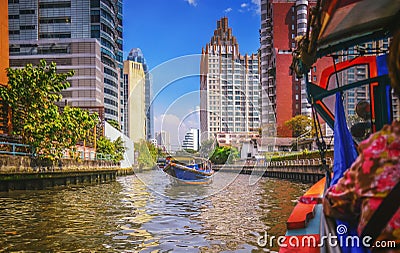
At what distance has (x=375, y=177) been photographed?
93.7 inches

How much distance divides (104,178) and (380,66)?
33.5m

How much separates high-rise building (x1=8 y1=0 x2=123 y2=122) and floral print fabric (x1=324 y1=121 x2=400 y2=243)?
64337mm

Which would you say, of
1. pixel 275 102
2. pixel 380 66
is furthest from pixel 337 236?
pixel 275 102

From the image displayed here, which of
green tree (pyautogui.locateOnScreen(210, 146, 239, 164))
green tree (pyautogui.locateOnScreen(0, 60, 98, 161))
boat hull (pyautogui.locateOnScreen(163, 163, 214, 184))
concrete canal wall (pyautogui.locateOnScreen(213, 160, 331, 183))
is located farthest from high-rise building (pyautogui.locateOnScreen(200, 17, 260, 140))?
green tree (pyautogui.locateOnScreen(0, 60, 98, 161))

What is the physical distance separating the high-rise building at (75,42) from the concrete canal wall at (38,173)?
3608cm

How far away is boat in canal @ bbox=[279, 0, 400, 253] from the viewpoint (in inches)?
134

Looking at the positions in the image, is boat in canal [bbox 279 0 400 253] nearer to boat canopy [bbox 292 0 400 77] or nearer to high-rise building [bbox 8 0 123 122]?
boat canopy [bbox 292 0 400 77]

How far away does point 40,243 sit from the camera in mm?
8453

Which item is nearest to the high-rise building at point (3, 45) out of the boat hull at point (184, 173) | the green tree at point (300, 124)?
the boat hull at point (184, 173)

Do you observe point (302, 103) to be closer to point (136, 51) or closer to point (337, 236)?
point (337, 236)

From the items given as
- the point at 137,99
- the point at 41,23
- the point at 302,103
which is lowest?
the point at 137,99

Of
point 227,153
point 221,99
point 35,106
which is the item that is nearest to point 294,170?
point 227,153

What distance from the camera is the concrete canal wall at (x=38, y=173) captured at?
62.3ft

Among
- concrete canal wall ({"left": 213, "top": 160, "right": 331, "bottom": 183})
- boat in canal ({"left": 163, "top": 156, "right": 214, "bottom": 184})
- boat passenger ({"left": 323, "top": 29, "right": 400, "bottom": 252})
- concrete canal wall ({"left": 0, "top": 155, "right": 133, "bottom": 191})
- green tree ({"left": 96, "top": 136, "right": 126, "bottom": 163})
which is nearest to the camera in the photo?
boat passenger ({"left": 323, "top": 29, "right": 400, "bottom": 252})
